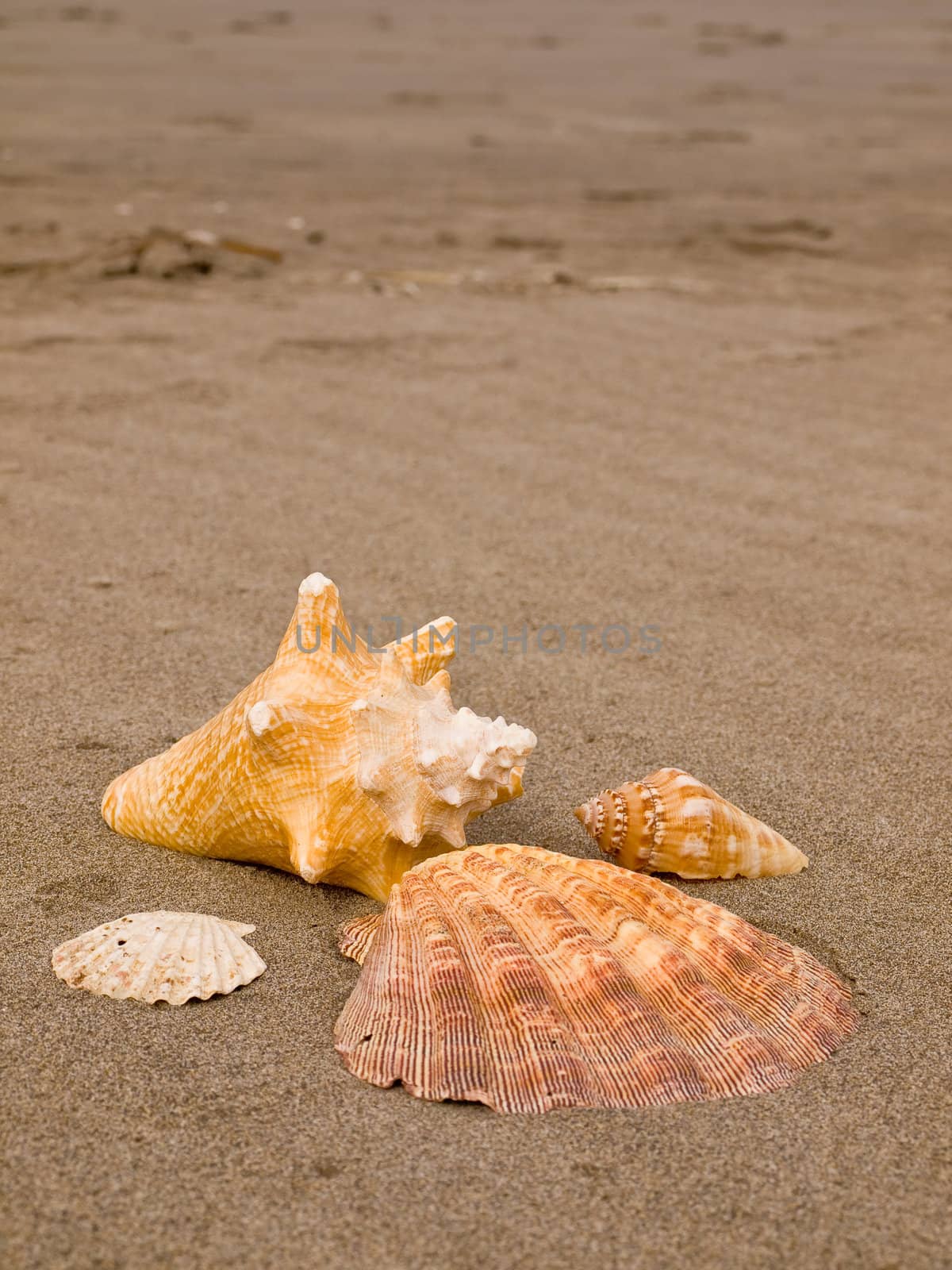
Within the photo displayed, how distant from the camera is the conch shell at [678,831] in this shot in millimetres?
2311

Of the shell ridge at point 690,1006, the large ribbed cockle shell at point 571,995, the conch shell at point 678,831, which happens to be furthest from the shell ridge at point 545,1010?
the conch shell at point 678,831

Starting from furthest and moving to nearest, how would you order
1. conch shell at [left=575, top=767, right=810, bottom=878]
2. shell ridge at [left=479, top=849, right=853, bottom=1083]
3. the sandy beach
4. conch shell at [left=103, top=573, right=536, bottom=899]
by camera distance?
conch shell at [left=575, top=767, right=810, bottom=878] → conch shell at [left=103, top=573, right=536, bottom=899] → shell ridge at [left=479, top=849, right=853, bottom=1083] → the sandy beach

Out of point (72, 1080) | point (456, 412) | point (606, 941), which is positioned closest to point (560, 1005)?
point (606, 941)

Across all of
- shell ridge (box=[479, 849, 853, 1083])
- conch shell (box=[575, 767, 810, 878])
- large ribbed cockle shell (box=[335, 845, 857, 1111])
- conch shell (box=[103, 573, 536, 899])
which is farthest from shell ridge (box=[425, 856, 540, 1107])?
conch shell (box=[575, 767, 810, 878])

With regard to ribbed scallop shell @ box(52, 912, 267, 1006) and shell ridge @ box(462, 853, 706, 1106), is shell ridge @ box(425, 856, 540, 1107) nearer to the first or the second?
shell ridge @ box(462, 853, 706, 1106)

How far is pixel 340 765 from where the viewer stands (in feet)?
7.19

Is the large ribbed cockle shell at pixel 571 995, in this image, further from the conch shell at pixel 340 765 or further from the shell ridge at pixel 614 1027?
the conch shell at pixel 340 765

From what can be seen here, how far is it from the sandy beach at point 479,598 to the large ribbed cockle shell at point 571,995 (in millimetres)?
46

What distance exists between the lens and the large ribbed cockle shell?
1793 millimetres

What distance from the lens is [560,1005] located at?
1.87 metres

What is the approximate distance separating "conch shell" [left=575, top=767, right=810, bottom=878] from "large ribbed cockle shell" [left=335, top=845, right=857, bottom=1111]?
Result: 18 cm

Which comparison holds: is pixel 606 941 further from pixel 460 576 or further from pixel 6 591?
pixel 6 591

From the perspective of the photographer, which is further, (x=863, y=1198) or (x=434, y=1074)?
(x=434, y=1074)

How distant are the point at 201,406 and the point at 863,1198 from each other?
3.71 metres
